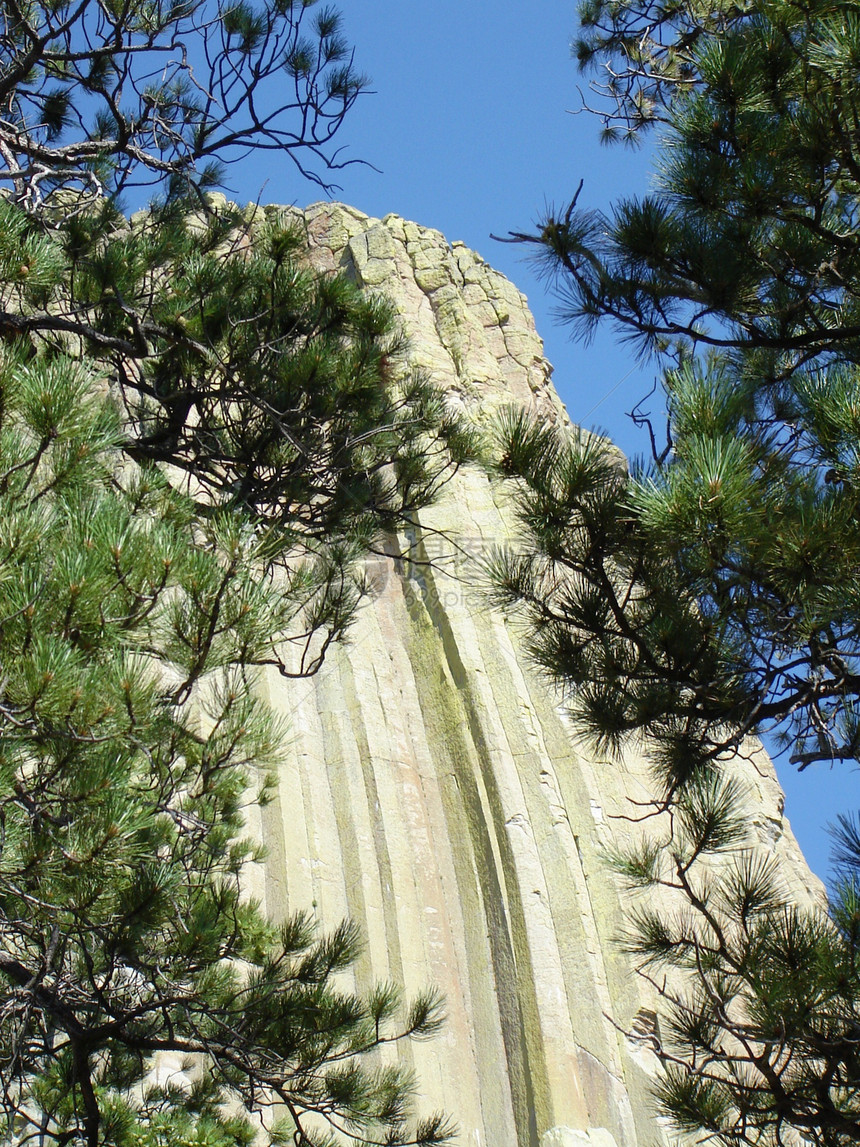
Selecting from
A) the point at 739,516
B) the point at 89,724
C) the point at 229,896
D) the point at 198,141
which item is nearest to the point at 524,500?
the point at 739,516

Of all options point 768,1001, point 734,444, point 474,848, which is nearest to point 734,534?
point 734,444

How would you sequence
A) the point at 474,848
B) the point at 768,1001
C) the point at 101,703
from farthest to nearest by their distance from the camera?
1. the point at 474,848
2. the point at 768,1001
3. the point at 101,703

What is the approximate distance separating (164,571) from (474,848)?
6.83m

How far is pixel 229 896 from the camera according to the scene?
3.93 m

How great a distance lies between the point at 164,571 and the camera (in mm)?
2488

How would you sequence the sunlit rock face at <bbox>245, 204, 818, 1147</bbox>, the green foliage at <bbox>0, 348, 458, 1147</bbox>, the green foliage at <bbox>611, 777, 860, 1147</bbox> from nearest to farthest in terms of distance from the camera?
the green foliage at <bbox>0, 348, 458, 1147</bbox> < the green foliage at <bbox>611, 777, 860, 1147</bbox> < the sunlit rock face at <bbox>245, 204, 818, 1147</bbox>

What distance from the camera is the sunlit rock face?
7742 millimetres

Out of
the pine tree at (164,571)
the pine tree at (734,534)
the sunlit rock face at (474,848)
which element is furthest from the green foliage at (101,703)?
the sunlit rock face at (474,848)

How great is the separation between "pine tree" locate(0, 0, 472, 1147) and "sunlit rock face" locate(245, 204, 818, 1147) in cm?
281

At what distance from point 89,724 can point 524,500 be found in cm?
130

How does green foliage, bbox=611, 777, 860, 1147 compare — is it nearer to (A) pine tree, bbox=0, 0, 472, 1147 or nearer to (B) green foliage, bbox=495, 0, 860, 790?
(B) green foliage, bbox=495, 0, 860, 790

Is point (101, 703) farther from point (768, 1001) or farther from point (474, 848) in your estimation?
point (474, 848)

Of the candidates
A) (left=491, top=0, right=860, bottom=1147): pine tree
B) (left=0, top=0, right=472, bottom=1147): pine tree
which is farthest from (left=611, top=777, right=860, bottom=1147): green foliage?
(left=0, top=0, right=472, bottom=1147): pine tree

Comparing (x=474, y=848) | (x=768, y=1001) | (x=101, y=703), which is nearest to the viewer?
(x=101, y=703)
